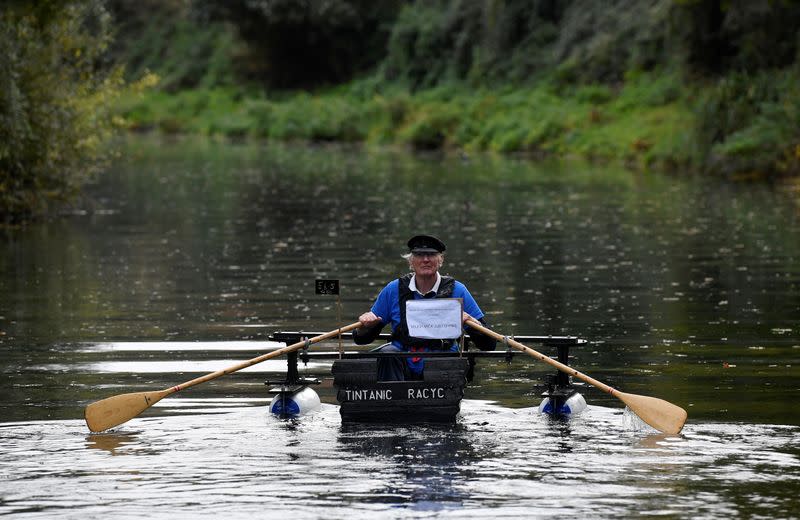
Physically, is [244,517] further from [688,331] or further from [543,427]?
[688,331]

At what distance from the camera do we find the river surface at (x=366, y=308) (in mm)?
12219

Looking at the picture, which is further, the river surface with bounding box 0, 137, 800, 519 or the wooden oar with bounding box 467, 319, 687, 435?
the wooden oar with bounding box 467, 319, 687, 435

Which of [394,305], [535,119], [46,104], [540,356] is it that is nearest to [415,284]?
[394,305]

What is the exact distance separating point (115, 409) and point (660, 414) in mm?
4660

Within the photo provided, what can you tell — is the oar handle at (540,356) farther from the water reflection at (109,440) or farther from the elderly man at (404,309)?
the water reflection at (109,440)

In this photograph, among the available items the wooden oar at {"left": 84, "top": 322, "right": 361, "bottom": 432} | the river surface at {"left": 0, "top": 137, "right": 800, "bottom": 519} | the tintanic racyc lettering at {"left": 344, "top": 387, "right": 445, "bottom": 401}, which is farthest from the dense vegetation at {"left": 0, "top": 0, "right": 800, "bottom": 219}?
the tintanic racyc lettering at {"left": 344, "top": 387, "right": 445, "bottom": 401}

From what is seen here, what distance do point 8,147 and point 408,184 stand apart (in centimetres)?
2024

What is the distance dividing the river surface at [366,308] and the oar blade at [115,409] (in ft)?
0.43

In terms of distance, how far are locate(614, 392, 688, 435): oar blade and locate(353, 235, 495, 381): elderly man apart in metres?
1.53

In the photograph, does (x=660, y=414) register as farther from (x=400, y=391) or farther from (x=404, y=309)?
(x=404, y=309)

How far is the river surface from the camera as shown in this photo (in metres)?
12.2

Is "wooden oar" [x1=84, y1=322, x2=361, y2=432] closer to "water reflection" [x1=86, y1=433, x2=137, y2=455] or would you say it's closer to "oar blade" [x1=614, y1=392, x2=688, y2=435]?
"water reflection" [x1=86, y1=433, x2=137, y2=455]

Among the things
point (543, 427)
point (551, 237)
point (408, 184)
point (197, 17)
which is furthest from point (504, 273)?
point (197, 17)

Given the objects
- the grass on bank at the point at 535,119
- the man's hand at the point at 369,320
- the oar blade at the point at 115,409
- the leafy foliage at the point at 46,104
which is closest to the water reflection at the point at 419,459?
the man's hand at the point at 369,320
